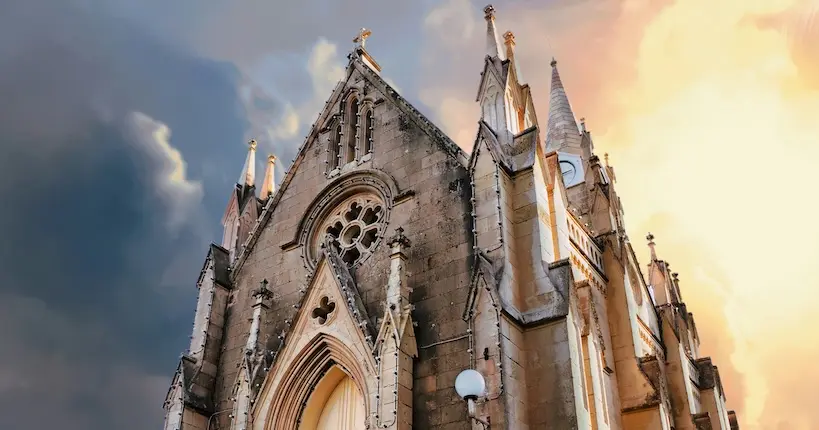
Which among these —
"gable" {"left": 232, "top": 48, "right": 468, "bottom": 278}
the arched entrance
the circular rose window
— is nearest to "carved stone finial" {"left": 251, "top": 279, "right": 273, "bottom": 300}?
the circular rose window

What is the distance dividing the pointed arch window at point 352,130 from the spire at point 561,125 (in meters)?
16.7

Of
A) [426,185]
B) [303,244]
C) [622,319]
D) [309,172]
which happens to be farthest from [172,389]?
[622,319]

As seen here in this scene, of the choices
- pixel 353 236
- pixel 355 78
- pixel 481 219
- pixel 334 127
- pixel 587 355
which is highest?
pixel 355 78

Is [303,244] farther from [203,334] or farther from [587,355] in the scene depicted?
[587,355]

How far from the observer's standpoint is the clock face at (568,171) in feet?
115

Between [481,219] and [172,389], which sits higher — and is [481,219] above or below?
above

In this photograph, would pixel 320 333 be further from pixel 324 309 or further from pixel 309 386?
pixel 309 386

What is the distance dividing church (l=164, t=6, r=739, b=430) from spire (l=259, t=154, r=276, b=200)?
0.07 meters

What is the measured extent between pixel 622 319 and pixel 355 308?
9.15 meters

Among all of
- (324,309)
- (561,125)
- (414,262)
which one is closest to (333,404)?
(324,309)

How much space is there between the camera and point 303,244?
2288cm

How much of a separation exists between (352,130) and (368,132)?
1.07m

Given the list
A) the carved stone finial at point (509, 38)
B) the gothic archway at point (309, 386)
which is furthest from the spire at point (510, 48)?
the gothic archway at point (309, 386)

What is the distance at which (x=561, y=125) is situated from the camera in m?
40.2
